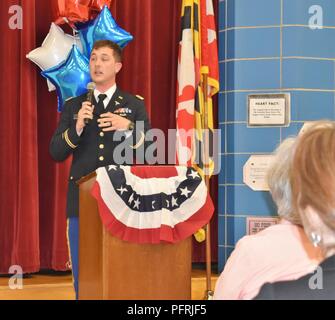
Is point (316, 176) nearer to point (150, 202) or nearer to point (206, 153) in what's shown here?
point (150, 202)

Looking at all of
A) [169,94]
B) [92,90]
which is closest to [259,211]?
[169,94]

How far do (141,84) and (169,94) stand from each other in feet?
0.89

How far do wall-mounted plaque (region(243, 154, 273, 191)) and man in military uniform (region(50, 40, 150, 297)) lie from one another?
165 cm

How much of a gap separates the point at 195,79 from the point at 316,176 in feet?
11.2

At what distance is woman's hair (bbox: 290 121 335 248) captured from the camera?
42.8 inches

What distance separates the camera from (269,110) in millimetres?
4555

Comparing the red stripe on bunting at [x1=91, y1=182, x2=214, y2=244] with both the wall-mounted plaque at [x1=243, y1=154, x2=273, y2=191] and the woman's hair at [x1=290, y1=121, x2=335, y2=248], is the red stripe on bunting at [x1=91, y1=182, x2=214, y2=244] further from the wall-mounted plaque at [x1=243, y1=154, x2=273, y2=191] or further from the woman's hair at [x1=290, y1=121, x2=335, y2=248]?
the wall-mounted plaque at [x1=243, y1=154, x2=273, y2=191]

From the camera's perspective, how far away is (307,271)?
1.15m

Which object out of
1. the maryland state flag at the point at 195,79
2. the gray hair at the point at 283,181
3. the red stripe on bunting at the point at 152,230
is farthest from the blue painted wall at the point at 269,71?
the gray hair at the point at 283,181

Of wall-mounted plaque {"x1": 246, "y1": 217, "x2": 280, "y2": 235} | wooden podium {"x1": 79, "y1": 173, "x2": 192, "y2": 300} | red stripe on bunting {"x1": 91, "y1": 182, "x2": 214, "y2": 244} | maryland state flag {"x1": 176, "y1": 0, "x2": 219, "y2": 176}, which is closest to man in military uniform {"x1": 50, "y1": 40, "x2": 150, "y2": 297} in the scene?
wooden podium {"x1": 79, "y1": 173, "x2": 192, "y2": 300}

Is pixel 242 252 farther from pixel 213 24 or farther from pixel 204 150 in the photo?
pixel 213 24

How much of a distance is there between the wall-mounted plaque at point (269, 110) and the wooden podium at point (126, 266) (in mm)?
2010

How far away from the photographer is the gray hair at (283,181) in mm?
1210

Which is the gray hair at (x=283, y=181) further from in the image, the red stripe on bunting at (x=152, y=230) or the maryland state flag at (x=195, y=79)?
the maryland state flag at (x=195, y=79)
